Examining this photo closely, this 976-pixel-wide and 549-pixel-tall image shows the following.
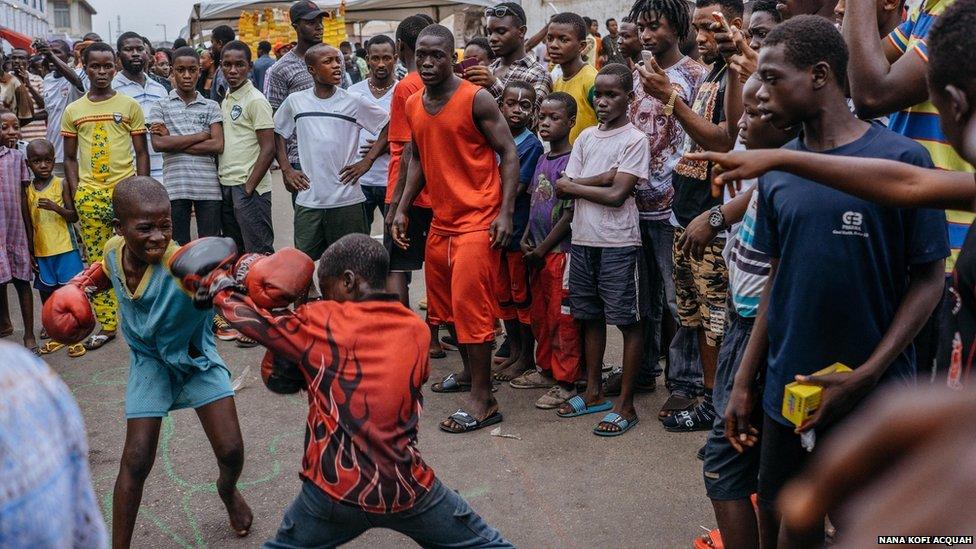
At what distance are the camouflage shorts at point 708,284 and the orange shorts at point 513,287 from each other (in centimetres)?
115

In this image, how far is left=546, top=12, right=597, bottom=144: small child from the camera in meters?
5.44

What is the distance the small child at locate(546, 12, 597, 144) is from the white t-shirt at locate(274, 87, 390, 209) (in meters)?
1.40

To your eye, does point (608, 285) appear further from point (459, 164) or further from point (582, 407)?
point (459, 164)

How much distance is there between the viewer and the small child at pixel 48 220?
6.30 m

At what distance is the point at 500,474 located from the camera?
4129 millimetres

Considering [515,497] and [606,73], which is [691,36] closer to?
[606,73]

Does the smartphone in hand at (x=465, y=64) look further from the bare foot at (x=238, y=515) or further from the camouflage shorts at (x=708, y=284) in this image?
the bare foot at (x=238, y=515)

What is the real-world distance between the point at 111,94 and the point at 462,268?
3313 mm

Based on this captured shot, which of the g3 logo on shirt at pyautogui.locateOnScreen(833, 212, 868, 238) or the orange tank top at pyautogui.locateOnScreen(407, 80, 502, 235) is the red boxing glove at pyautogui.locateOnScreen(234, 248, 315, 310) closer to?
the g3 logo on shirt at pyautogui.locateOnScreen(833, 212, 868, 238)

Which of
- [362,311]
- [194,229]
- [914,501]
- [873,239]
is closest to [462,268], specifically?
[362,311]

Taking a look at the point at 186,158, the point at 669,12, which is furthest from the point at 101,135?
the point at 669,12

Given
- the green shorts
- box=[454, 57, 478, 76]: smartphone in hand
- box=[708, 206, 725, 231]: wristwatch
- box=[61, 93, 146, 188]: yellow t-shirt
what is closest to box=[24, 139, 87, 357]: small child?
box=[61, 93, 146, 188]: yellow t-shirt

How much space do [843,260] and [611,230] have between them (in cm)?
227

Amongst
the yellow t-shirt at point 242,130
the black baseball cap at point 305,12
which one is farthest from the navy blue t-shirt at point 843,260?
the black baseball cap at point 305,12
